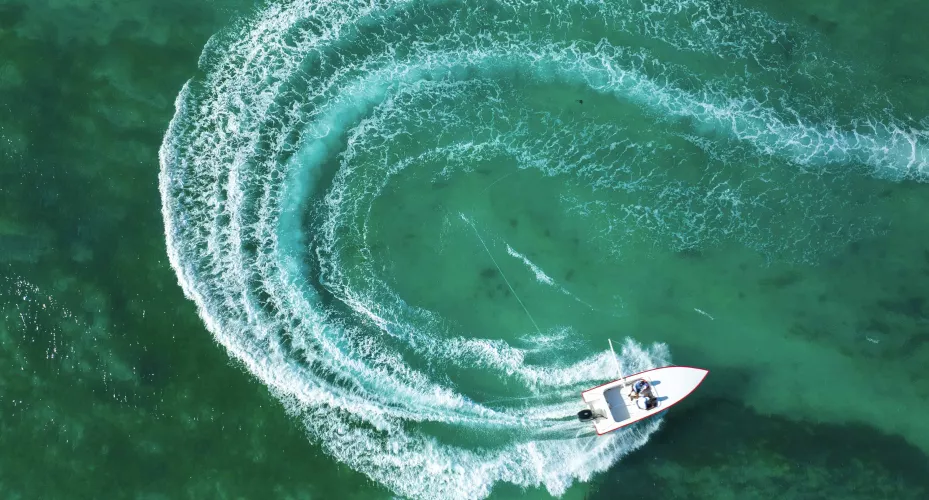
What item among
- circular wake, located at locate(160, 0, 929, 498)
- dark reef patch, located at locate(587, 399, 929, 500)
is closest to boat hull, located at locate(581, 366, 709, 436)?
circular wake, located at locate(160, 0, 929, 498)

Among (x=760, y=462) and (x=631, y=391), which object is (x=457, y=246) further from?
(x=760, y=462)

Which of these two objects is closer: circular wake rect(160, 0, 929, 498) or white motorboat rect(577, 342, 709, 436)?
white motorboat rect(577, 342, 709, 436)

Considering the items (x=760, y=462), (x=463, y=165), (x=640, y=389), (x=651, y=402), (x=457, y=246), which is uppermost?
(x=463, y=165)

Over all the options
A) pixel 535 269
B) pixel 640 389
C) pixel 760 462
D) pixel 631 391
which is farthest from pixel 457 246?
pixel 760 462

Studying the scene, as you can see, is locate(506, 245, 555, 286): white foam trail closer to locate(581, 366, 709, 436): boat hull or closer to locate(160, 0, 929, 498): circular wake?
locate(160, 0, 929, 498): circular wake

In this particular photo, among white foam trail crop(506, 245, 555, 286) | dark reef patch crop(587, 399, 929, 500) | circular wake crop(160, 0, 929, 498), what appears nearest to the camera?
dark reef patch crop(587, 399, 929, 500)

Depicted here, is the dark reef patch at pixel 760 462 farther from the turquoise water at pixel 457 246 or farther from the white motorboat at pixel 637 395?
the white motorboat at pixel 637 395

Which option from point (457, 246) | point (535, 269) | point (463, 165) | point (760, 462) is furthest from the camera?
point (463, 165)

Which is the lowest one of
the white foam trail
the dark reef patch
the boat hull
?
the dark reef patch

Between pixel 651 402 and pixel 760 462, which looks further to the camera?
pixel 760 462
